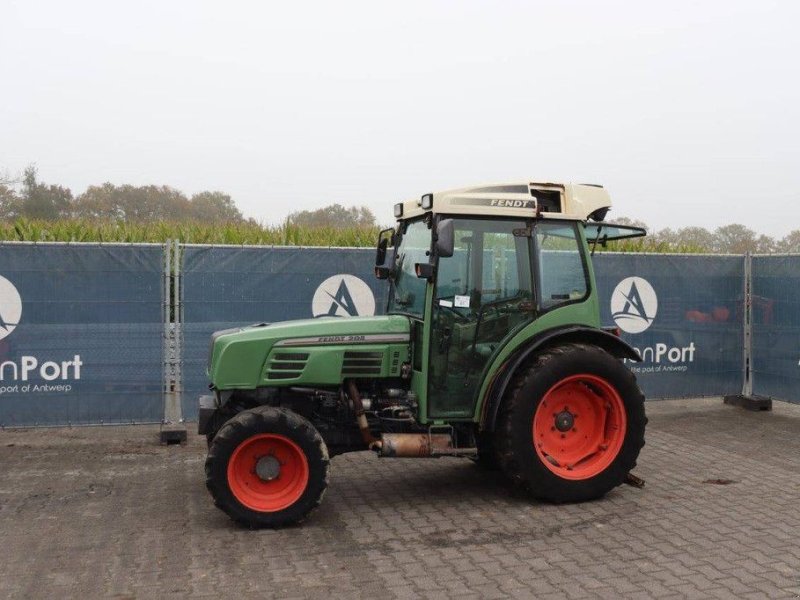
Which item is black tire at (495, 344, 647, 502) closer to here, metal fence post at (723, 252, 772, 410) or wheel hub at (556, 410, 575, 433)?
wheel hub at (556, 410, 575, 433)

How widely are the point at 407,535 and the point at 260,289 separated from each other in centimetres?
426

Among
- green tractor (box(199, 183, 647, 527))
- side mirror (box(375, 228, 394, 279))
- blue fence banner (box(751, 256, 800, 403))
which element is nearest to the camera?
green tractor (box(199, 183, 647, 527))

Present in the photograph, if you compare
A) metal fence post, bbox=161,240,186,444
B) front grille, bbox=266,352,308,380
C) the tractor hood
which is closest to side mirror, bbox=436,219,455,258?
the tractor hood

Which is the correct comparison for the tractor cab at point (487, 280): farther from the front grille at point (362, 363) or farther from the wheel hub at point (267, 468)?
the wheel hub at point (267, 468)

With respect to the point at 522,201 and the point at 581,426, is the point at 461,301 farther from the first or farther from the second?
the point at 581,426

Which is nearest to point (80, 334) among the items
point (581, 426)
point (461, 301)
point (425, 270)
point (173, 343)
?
point (173, 343)

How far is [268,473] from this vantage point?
18.8 ft

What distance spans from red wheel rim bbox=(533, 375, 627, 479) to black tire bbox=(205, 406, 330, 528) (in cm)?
178

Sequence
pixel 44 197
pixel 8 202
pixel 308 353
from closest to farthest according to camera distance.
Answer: pixel 308 353 < pixel 8 202 < pixel 44 197

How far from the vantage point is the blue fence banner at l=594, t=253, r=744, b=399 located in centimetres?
1030

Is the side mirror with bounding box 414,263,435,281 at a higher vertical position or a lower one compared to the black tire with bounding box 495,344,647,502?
higher

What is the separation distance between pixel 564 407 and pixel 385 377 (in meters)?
1.47

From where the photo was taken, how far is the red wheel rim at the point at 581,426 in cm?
635

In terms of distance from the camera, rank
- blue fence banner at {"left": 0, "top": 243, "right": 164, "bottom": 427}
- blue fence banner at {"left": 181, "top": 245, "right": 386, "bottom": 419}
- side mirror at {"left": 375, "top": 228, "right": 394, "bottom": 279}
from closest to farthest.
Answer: side mirror at {"left": 375, "top": 228, "right": 394, "bottom": 279} → blue fence banner at {"left": 0, "top": 243, "right": 164, "bottom": 427} → blue fence banner at {"left": 181, "top": 245, "right": 386, "bottom": 419}
